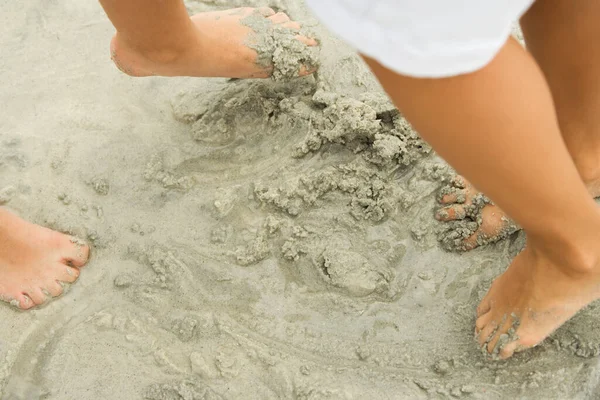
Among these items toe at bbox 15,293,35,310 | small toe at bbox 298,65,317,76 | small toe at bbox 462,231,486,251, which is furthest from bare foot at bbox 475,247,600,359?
toe at bbox 15,293,35,310

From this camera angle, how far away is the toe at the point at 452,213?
1290 mm

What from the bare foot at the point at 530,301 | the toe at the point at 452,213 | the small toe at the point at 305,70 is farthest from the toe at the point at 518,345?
the small toe at the point at 305,70

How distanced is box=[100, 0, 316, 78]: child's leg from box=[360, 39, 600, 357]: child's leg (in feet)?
2.58

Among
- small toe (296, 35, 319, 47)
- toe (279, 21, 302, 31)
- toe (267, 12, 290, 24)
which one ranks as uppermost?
toe (267, 12, 290, 24)

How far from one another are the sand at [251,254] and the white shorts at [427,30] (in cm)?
73

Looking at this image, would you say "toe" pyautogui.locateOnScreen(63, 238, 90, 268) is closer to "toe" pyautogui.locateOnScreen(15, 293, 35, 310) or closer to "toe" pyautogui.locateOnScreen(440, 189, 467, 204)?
"toe" pyautogui.locateOnScreen(15, 293, 35, 310)

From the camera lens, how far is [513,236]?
1.26 m

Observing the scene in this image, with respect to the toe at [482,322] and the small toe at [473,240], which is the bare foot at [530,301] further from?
the small toe at [473,240]

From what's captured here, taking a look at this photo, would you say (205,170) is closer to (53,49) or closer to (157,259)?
(157,259)

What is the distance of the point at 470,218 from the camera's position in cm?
129

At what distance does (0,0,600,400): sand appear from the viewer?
115 centimetres

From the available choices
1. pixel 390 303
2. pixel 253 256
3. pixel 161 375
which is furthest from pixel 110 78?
pixel 390 303

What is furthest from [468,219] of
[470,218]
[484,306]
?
[484,306]

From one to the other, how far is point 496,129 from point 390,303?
652mm
